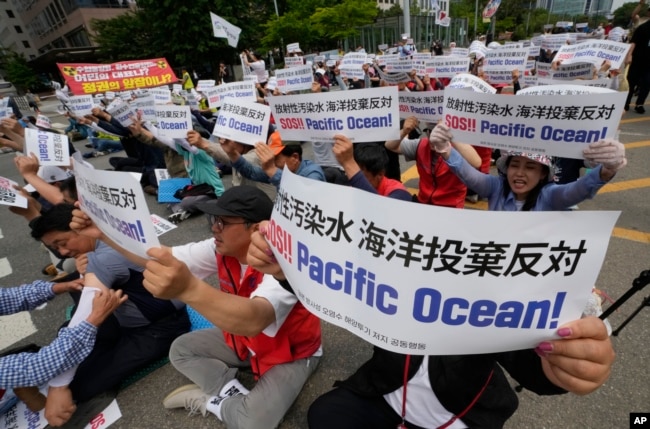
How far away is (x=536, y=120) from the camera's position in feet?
6.14

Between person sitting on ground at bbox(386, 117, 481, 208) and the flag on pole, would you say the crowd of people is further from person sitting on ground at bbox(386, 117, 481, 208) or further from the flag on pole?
the flag on pole

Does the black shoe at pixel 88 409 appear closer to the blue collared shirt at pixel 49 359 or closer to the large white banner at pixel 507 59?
the blue collared shirt at pixel 49 359

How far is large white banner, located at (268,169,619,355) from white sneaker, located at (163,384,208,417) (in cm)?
162

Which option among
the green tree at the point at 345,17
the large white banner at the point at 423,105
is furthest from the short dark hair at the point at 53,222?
the green tree at the point at 345,17

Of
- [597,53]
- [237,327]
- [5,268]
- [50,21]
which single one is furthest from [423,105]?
[50,21]

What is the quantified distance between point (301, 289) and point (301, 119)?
173 centimetres

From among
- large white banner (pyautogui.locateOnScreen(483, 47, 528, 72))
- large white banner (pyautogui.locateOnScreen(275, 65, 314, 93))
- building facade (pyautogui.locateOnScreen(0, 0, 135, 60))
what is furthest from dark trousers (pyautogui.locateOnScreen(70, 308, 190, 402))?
building facade (pyautogui.locateOnScreen(0, 0, 135, 60))

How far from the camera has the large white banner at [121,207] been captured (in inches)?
46.3

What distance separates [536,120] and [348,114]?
119cm

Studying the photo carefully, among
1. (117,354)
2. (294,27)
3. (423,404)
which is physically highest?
(294,27)

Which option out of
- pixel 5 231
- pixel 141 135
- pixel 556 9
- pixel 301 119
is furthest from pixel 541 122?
pixel 556 9

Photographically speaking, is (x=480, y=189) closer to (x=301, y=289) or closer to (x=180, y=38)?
(x=301, y=289)

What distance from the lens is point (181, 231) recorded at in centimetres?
475

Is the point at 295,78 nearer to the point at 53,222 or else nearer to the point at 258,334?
the point at 53,222
